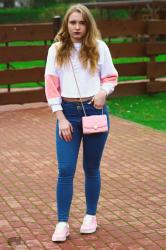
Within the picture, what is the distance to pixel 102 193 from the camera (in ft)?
19.9

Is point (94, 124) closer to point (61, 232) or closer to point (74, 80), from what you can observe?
point (74, 80)

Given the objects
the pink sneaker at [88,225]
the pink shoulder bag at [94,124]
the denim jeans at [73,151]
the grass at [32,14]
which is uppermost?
the pink shoulder bag at [94,124]

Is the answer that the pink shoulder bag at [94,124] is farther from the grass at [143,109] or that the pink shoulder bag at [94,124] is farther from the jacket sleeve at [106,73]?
the grass at [143,109]

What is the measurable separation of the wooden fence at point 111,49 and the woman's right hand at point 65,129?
297 inches

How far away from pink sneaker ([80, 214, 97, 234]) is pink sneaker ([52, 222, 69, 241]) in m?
0.17

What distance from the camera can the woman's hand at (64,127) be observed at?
173 inches

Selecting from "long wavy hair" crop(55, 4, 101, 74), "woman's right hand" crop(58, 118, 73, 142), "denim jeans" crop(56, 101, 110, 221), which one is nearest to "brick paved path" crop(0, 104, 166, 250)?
"denim jeans" crop(56, 101, 110, 221)

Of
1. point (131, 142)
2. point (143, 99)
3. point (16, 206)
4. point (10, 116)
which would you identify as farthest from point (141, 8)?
point (16, 206)

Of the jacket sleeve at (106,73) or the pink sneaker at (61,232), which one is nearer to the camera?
the jacket sleeve at (106,73)

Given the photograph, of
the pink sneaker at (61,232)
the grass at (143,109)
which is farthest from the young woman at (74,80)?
the grass at (143,109)

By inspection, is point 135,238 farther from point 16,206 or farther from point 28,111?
point 28,111

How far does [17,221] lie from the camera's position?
516 cm

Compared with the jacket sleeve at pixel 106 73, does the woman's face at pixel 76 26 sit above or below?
above

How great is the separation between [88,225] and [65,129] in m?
0.91
